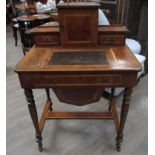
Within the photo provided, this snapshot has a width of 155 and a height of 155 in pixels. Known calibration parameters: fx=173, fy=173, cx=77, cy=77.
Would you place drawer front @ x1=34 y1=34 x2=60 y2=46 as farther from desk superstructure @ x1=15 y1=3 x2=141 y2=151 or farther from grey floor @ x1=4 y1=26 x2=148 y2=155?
grey floor @ x1=4 y1=26 x2=148 y2=155

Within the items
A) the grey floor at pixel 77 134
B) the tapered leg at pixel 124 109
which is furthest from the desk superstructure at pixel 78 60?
the grey floor at pixel 77 134

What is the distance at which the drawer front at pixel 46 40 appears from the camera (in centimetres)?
137

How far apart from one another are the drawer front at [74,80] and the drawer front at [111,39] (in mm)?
384

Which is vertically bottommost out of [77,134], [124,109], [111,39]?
[77,134]

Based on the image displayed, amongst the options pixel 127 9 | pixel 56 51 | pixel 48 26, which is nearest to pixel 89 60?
pixel 56 51

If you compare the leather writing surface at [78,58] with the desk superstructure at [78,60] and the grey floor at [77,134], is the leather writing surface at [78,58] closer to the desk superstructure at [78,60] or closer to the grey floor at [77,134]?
the desk superstructure at [78,60]

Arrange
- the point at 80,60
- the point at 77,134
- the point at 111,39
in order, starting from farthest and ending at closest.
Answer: the point at 77,134 → the point at 111,39 → the point at 80,60

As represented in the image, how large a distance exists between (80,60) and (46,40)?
0.38 metres

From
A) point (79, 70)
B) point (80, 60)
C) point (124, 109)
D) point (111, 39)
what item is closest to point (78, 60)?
point (80, 60)

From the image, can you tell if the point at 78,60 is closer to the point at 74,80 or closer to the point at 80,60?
the point at 80,60

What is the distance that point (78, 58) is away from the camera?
4.00ft

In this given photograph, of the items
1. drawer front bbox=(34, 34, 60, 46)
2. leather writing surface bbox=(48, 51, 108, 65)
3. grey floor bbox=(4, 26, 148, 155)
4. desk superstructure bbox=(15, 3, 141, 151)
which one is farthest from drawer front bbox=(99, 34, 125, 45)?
grey floor bbox=(4, 26, 148, 155)

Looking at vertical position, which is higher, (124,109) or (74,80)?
(74,80)

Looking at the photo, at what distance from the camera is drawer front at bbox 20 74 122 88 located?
1102mm
